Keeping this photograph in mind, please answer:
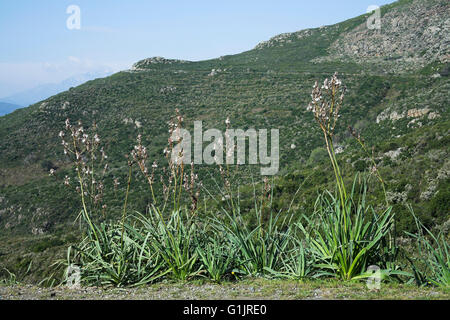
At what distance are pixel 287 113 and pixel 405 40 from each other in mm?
26182

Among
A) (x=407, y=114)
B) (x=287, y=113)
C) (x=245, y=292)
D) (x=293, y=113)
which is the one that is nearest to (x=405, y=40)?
(x=287, y=113)

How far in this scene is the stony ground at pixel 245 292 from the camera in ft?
9.50

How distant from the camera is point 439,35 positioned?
4603 centimetres

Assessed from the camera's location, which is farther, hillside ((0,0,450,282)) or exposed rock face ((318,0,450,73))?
exposed rock face ((318,0,450,73))

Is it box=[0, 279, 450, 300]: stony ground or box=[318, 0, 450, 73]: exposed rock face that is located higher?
box=[318, 0, 450, 73]: exposed rock face

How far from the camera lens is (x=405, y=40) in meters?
51.0

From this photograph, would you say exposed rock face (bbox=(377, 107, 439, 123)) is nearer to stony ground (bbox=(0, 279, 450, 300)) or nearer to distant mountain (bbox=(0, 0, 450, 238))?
distant mountain (bbox=(0, 0, 450, 238))

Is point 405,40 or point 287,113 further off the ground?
point 405,40

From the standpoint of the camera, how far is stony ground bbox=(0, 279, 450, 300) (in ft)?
9.50

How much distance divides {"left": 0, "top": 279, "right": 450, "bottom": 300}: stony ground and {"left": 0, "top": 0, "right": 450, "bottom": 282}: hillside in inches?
252

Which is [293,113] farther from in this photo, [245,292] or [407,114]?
[245,292]

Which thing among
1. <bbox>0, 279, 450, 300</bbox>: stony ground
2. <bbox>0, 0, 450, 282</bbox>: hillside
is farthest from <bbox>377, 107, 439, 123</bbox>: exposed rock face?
<bbox>0, 279, 450, 300</bbox>: stony ground

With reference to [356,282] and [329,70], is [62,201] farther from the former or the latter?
[329,70]

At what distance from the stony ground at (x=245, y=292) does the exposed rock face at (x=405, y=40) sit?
147ft
